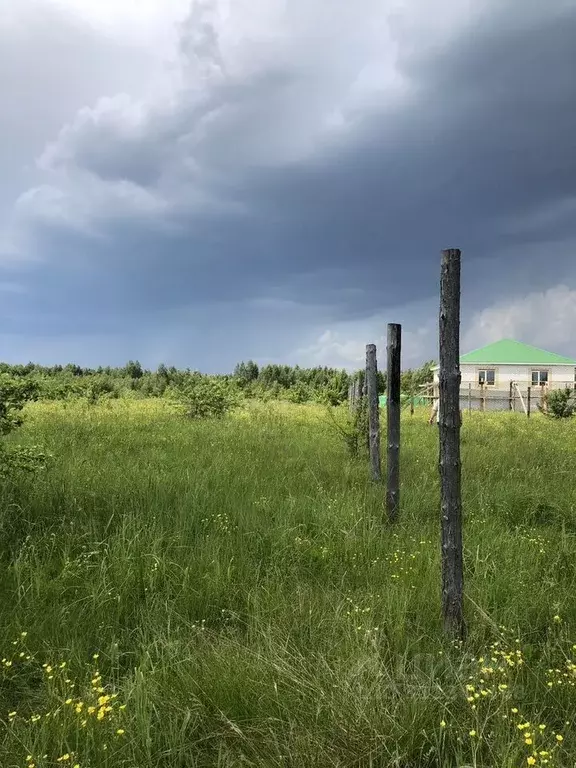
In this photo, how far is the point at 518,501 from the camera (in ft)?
21.9

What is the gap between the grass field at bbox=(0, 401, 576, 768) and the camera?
2318mm

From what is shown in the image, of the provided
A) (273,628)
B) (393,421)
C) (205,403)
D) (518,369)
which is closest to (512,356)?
(518,369)

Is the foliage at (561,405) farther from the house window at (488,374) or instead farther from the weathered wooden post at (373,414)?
the weathered wooden post at (373,414)

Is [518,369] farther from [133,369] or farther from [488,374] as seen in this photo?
[133,369]

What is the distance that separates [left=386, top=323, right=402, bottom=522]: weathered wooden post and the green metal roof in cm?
4441

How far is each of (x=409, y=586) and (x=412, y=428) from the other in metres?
13.4

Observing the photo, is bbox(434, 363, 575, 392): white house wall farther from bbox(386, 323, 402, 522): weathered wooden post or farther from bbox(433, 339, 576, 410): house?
bbox(386, 323, 402, 522): weathered wooden post

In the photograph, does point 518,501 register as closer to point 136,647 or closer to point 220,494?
point 220,494

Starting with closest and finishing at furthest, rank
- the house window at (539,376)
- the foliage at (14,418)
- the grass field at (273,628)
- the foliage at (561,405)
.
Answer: the grass field at (273,628), the foliage at (14,418), the foliage at (561,405), the house window at (539,376)

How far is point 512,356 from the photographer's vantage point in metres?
51.1

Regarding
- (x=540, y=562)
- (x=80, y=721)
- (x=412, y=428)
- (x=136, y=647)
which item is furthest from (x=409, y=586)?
(x=412, y=428)

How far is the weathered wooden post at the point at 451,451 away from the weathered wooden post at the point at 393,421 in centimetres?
243

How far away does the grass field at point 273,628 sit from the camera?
2318mm

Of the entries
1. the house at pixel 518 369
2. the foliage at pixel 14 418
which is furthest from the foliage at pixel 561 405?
the foliage at pixel 14 418
